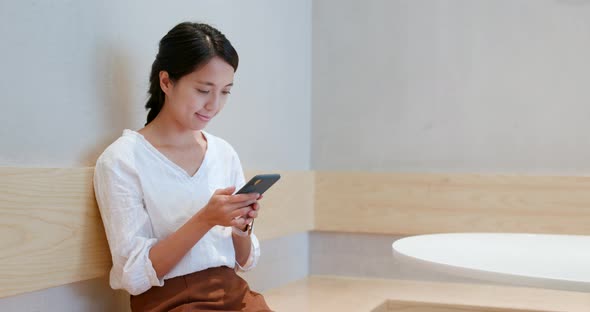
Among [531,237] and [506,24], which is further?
[506,24]

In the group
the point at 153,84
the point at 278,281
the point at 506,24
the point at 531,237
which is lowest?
the point at 278,281

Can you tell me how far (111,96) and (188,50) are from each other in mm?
289

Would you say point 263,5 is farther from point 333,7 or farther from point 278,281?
point 278,281

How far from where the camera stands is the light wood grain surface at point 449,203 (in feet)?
10.2

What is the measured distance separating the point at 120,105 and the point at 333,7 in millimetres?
1618

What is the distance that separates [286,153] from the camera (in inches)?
130

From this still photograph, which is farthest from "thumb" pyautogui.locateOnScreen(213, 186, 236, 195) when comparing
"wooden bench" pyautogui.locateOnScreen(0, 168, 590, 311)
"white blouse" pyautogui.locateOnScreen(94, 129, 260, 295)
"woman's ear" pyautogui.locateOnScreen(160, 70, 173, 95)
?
"wooden bench" pyautogui.locateOnScreen(0, 168, 590, 311)

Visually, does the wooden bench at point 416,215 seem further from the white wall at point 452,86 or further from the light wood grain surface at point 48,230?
the light wood grain surface at point 48,230

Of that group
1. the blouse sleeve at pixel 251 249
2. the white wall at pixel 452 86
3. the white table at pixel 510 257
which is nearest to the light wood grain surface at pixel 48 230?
the blouse sleeve at pixel 251 249

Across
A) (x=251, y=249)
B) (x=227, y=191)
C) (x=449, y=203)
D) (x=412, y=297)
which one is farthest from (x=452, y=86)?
(x=227, y=191)

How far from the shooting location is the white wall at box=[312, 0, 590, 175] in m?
3.15

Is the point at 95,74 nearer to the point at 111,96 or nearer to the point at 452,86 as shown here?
the point at 111,96

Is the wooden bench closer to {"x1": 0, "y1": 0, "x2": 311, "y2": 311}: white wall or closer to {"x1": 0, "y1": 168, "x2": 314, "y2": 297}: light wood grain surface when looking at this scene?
{"x1": 0, "y1": 0, "x2": 311, "y2": 311}: white wall

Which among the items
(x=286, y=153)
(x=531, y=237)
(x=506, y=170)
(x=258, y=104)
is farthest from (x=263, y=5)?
(x=531, y=237)
